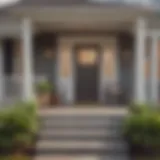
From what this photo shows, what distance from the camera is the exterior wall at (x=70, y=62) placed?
59.9ft

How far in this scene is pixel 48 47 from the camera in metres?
18.4

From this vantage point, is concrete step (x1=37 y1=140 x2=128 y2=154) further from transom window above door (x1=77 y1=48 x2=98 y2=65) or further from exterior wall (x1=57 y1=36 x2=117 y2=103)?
transom window above door (x1=77 y1=48 x2=98 y2=65)

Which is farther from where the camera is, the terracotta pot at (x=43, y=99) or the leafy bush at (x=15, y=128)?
the terracotta pot at (x=43, y=99)

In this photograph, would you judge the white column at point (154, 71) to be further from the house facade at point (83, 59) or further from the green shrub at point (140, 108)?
the green shrub at point (140, 108)

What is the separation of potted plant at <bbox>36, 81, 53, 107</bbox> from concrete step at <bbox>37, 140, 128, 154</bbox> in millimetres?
4258

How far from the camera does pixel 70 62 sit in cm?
1838

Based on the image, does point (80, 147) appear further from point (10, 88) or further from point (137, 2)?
point (137, 2)

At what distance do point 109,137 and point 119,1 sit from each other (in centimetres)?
679

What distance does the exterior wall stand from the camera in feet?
59.9

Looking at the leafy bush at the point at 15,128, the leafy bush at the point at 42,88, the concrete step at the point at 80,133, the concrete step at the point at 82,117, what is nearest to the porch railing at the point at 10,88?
the leafy bush at the point at 42,88

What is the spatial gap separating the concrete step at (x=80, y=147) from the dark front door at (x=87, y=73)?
18.5 ft

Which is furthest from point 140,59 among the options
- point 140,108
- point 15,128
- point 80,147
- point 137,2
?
point 137,2

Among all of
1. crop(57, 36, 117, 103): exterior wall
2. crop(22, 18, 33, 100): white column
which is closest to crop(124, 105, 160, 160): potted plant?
crop(22, 18, 33, 100): white column

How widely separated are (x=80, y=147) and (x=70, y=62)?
20.1ft
